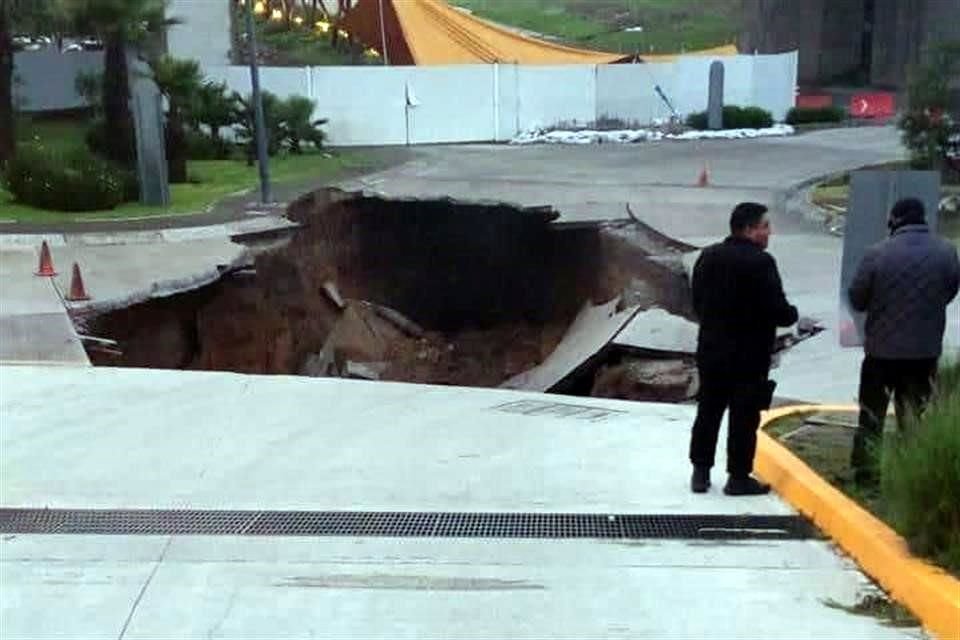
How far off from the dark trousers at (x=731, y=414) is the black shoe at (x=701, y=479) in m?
0.03

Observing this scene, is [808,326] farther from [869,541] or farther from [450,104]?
[450,104]

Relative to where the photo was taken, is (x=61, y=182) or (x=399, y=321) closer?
(x=399, y=321)

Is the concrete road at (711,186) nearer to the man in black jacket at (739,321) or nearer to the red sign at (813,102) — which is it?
the man in black jacket at (739,321)

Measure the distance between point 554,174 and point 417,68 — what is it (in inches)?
427

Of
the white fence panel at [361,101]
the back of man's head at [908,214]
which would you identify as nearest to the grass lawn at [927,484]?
the back of man's head at [908,214]

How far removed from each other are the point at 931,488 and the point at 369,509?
2714mm

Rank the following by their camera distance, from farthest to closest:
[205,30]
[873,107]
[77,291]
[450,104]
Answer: [873,107] → [205,30] → [450,104] → [77,291]

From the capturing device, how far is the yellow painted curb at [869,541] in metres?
4.32

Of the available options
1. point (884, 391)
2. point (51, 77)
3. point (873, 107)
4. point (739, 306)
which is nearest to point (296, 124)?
point (51, 77)

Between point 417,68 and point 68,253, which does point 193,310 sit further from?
point 417,68

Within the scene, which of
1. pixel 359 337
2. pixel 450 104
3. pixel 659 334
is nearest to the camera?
pixel 659 334

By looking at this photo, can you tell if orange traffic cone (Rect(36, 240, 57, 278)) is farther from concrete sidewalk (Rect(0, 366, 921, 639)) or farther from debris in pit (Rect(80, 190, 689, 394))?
concrete sidewalk (Rect(0, 366, 921, 639))

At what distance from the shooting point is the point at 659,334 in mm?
11922

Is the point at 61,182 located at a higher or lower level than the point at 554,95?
lower
